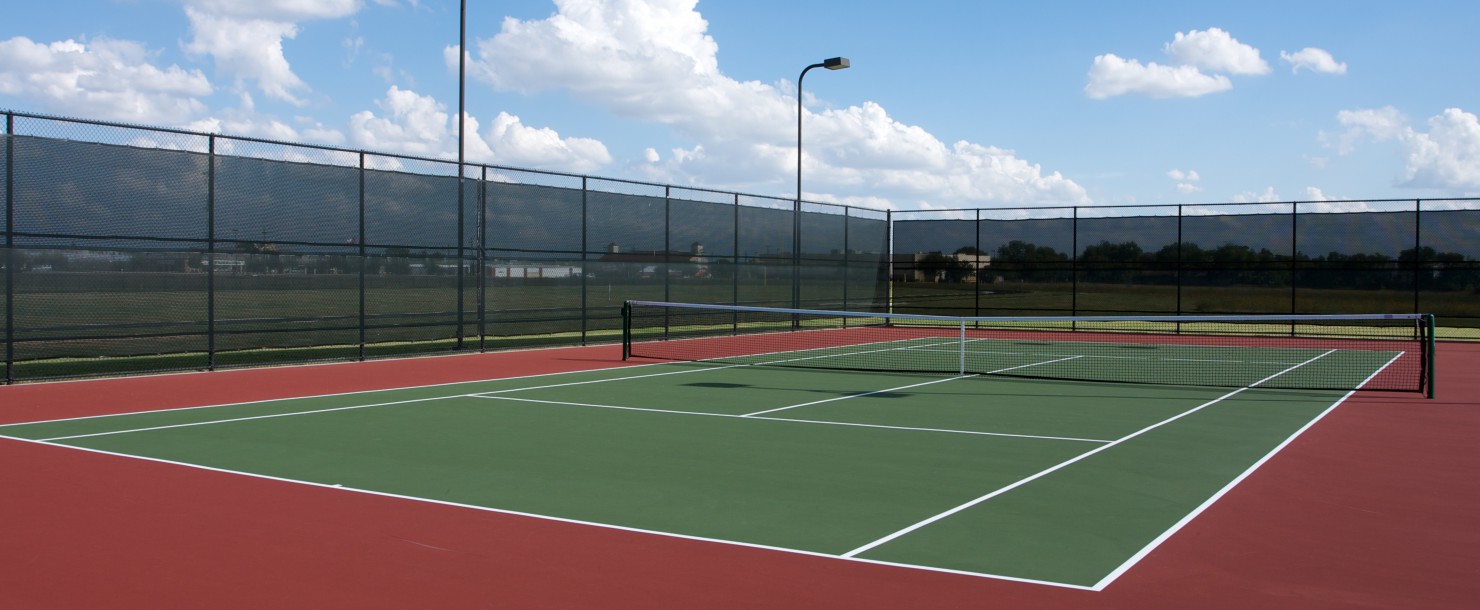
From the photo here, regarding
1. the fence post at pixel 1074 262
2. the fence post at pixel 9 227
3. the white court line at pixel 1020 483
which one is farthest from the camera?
the fence post at pixel 1074 262

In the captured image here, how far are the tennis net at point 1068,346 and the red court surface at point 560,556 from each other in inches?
288

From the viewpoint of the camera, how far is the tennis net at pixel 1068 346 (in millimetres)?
16816

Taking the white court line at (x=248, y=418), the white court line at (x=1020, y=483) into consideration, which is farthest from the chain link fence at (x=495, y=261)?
the white court line at (x=1020, y=483)

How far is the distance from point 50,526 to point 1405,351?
24.2m

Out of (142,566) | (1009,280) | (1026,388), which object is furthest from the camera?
(1009,280)

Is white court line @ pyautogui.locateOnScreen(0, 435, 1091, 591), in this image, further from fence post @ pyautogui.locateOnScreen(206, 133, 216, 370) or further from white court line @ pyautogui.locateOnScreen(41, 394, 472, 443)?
fence post @ pyautogui.locateOnScreen(206, 133, 216, 370)

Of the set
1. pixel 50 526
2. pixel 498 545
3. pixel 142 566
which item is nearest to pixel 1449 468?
pixel 498 545

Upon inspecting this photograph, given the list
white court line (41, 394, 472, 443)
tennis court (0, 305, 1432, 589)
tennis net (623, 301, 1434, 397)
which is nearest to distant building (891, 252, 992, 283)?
tennis net (623, 301, 1434, 397)

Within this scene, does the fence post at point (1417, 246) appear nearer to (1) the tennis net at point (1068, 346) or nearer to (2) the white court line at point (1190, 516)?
(1) the tennis net at point (1068, 346)

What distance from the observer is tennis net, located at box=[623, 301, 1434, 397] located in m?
16.8

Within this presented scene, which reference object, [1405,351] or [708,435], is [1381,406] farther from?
[1405,351]

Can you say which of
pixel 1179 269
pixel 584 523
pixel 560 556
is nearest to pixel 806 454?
pixel 584 523

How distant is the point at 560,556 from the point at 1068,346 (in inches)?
791

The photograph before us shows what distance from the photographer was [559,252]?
21.7 metres
